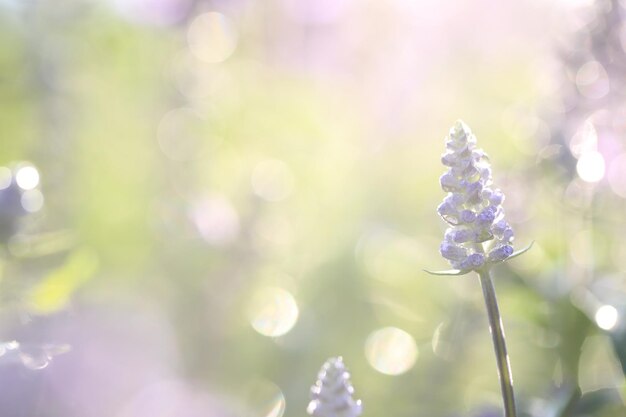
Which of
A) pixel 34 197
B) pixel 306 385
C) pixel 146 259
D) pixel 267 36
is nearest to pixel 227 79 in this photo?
pixel 267 36

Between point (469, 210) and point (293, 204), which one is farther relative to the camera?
point (293, 204)

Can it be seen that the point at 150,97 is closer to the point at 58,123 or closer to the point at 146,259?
the point at 58,123

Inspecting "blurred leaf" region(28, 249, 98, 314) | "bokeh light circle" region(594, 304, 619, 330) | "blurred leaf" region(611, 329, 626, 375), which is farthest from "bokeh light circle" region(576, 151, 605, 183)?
"blurred leaf" region(28, 249, 98, 314)

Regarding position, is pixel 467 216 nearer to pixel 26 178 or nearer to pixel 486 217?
pixel 486 217

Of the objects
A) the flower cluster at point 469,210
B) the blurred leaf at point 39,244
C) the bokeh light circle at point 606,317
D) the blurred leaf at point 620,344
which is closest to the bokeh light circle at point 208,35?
the blurred leaf at point 39,244

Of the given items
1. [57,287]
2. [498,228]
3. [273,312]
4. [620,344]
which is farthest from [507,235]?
[273,312]
